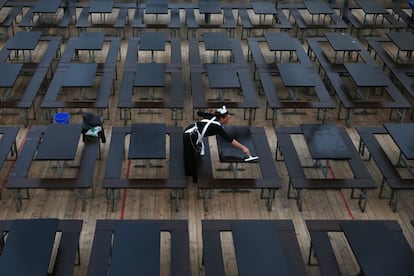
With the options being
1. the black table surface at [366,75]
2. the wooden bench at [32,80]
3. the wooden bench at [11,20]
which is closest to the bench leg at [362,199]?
the black table surface at [366,75]

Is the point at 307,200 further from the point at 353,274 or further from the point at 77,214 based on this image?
the point at 77,214

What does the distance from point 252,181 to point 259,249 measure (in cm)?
190

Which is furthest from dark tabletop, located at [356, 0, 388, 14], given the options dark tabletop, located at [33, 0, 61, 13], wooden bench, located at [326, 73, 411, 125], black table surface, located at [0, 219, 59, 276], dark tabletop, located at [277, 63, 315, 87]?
black table surface, located at [0, 219, 59, 276]

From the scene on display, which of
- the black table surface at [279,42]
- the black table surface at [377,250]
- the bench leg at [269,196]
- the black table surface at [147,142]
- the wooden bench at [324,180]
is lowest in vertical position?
the bench leg at [269,196]

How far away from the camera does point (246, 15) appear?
14.6 m

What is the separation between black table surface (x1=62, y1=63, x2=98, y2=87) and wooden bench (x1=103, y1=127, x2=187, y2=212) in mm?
1767

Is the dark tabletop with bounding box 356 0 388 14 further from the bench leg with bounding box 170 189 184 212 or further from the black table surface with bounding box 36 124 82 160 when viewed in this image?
the black table surface with bounding box 36 124 82 160

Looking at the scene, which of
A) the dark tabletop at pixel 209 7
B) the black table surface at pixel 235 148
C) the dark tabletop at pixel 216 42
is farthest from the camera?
the dark tabletop at pixel 209 7

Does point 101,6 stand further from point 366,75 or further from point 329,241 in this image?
point 329,241

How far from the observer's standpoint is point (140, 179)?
27.3 feet

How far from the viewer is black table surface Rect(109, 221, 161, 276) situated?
621cm

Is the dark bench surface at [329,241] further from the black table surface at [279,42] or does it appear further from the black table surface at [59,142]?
the black table surface at [279,42]

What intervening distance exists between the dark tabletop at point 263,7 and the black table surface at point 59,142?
22.5ft

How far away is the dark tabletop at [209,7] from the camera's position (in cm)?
1412
